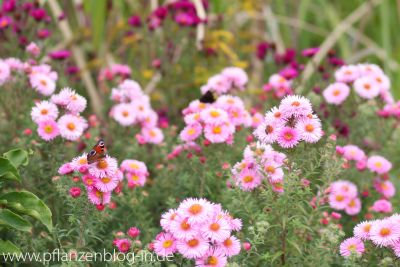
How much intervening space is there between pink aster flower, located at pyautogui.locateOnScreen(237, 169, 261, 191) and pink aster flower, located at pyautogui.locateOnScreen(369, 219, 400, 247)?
42cm

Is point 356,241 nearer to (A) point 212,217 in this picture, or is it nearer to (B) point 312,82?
(A) point 212,217

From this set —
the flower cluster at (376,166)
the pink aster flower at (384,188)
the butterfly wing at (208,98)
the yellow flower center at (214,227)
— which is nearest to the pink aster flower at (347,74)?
the flower cluster at (376,166)

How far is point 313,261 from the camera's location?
201cm

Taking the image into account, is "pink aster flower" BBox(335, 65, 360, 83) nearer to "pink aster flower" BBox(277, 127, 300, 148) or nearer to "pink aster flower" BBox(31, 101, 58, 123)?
"pink aster flower" BBox(277, 127, 300, 148)

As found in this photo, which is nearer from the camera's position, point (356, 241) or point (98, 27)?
point (356, 241)

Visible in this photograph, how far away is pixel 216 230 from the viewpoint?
172 centimetres

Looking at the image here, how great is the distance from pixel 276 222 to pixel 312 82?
1.37m

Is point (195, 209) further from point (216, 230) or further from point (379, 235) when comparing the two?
point (379, 235)

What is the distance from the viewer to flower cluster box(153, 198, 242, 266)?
1.71 meters

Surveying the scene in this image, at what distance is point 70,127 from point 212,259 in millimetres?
816

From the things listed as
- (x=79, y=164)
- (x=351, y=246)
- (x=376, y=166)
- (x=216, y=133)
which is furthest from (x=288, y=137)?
(x=376, y=166)

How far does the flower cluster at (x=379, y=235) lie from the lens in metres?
1.79

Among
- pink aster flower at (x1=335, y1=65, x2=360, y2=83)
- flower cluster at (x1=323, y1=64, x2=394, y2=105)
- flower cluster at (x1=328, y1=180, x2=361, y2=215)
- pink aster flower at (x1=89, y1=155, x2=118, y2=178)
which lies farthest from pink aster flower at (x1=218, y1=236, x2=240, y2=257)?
pink aster flower at (x1=335, y1=65, x2=360, y2=83)

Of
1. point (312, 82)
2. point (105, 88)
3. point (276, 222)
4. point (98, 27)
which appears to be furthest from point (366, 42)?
point (276, 222)
